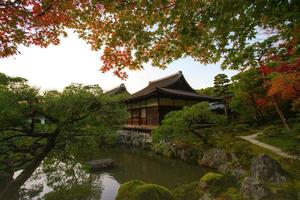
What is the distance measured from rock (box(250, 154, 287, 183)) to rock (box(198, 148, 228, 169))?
11.3 ft

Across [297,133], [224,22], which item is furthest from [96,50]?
[297,133]

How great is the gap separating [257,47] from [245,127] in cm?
1526

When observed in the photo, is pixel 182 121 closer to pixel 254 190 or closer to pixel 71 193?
pixel 254 190

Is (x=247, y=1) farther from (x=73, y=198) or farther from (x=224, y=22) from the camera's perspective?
(x=73, y=198)

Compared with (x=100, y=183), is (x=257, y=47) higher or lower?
higher

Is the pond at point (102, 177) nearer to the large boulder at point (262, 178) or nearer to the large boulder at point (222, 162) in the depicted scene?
the large boulder at point (222, 162)

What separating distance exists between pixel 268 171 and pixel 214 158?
4.57 meters

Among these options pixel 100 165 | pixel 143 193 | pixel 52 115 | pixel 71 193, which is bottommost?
pixel 71 193

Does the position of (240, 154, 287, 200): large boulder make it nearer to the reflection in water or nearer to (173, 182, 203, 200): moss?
(173, 182, 203, 200): moss

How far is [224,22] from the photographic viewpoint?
3449 millimetres

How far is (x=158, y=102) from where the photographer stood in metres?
A: 19.8

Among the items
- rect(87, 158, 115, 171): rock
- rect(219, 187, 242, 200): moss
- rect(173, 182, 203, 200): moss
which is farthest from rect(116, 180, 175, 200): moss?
rect(87, 158, 115, 171): rock

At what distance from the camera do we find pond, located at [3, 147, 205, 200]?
7795mm

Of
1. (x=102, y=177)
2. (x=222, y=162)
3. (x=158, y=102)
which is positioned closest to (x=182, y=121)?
(x=222, y=162)
